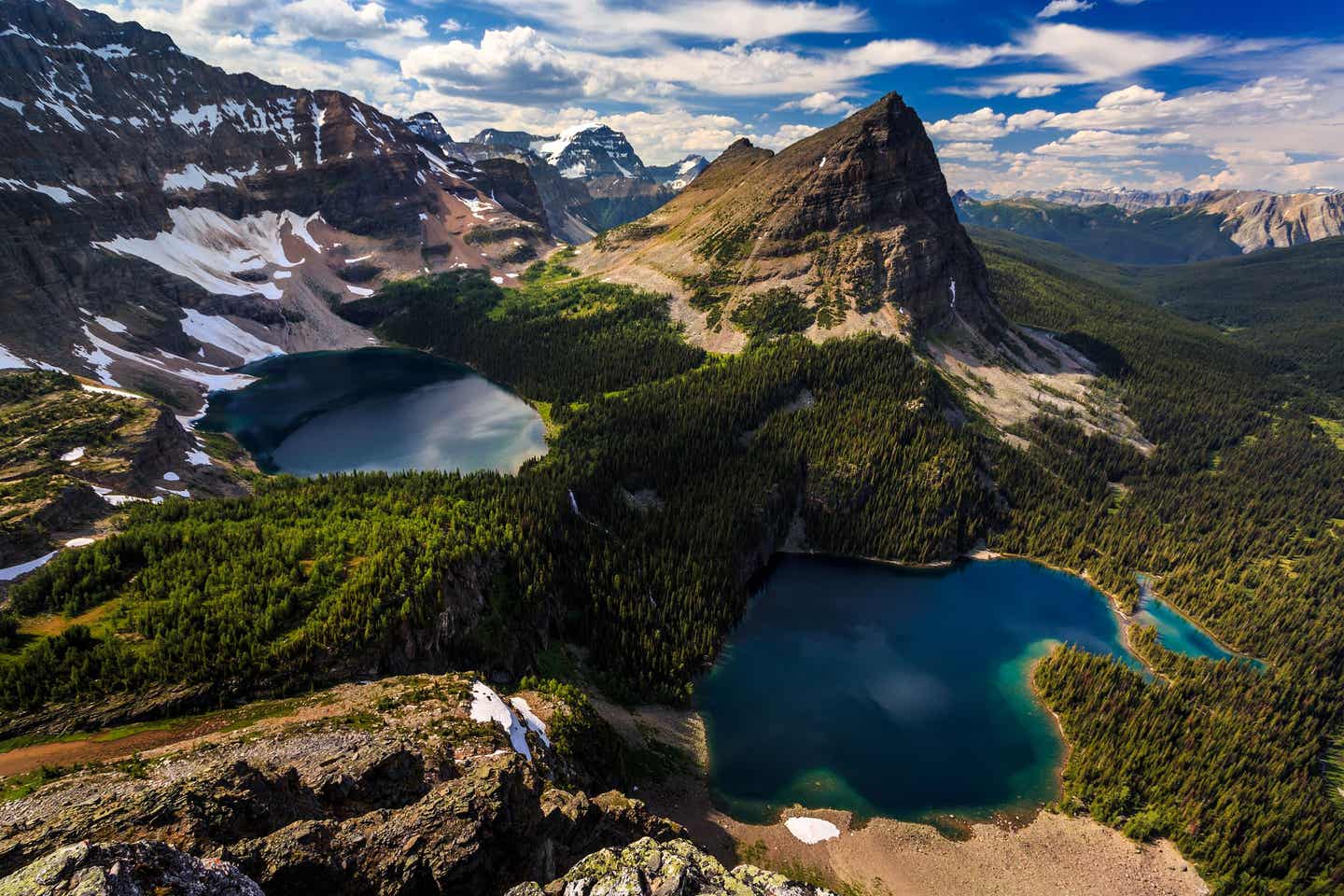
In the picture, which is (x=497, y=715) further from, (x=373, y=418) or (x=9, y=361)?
(x=9, y=361)

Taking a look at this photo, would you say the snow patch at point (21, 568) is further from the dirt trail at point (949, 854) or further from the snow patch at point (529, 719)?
the dirt trail at point (949, 854)

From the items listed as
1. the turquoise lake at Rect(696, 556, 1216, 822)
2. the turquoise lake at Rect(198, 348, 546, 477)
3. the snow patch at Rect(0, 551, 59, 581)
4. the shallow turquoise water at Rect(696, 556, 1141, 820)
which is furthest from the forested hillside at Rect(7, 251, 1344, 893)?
the turquoise lake at Rect(198, 348, 546, 477)

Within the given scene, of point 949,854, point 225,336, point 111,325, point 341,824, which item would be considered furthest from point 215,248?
point 949,854

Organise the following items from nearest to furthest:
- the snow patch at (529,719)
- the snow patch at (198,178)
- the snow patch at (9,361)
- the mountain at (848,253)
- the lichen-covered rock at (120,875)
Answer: the lichen-covered rock at (120,875)
the snow patch at (529,719)
the snow patch at (9,361)
the mountain at (848,253)
the snow patch at (198,178)

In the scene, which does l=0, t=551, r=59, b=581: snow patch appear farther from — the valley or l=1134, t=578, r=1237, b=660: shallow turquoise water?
l=1134, t=578, r=1237, b=660: shallow turquoise water

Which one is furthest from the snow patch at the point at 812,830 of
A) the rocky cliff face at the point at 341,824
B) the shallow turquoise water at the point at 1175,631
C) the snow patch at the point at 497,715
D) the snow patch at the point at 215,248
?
the snow patch at the point at 215,248

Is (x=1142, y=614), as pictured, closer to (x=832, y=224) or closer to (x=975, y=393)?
(x=975, y=393)
